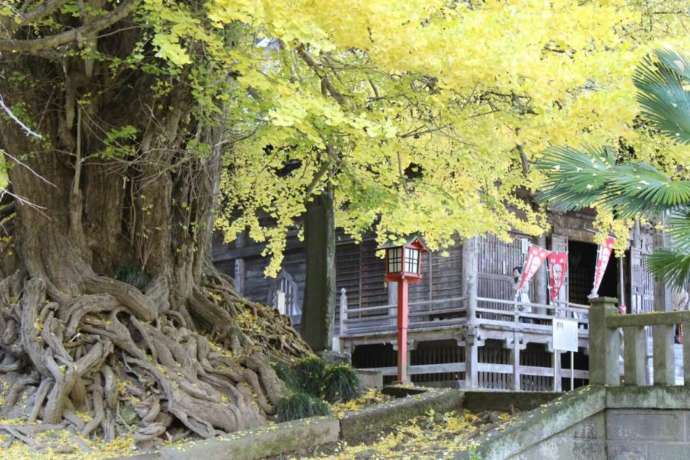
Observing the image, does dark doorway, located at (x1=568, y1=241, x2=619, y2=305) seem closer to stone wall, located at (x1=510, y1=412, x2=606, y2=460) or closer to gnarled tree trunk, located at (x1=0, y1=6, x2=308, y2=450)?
stone wall, located at (x1=510, y1=412, x2=606, y2=460)

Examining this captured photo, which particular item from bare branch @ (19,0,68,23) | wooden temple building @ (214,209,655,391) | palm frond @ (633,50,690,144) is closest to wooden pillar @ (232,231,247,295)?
wooden temple building @ (214,209,655,391)

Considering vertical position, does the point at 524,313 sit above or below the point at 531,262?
below

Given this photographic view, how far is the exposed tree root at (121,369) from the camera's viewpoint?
35.0 feet

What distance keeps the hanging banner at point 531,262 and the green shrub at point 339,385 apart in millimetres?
8107

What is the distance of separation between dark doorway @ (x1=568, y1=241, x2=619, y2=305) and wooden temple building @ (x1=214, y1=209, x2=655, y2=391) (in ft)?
4.80

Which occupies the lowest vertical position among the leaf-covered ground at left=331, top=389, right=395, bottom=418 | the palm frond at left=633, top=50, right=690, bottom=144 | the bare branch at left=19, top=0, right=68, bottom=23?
the leaf-covered ground at left=331, top=389, right=395, bottom=418

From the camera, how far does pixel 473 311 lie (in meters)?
20.6

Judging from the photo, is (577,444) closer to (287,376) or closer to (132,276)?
(287,376)

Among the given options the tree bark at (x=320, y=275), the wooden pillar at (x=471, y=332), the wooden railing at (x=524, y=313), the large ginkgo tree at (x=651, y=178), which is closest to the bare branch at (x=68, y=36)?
the large ginkgo tree at (x=651, y=178)

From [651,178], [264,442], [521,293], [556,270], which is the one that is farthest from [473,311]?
[264,442]

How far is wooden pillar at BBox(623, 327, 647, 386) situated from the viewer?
12.2 meters

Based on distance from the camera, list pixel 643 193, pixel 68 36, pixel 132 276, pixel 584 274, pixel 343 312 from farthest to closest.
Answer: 1. pixel 584 274
2. pixel 343 312
3. pixel 132 276
4. pixel 643 193
5. pixel 68 36

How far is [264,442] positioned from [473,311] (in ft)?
35.1

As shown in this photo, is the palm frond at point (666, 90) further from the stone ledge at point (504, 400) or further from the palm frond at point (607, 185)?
the stone ledge at point (504, 400)
